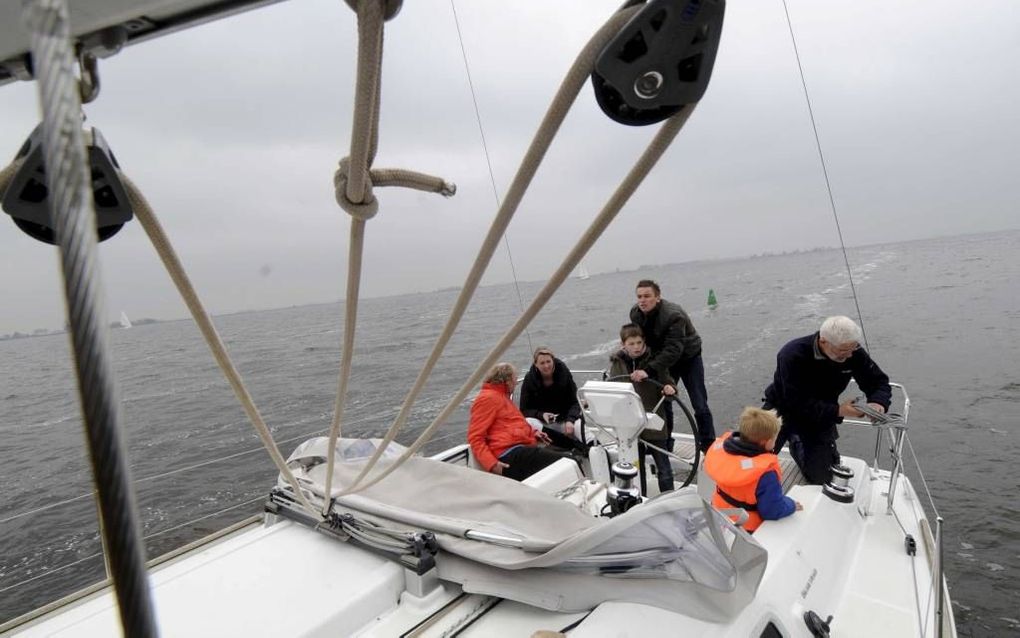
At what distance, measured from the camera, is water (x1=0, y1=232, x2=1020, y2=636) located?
5.63m

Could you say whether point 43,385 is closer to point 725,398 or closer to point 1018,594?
point 725,398

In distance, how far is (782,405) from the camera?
3117 mm

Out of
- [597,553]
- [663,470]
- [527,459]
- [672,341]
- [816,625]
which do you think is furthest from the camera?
[672,341]

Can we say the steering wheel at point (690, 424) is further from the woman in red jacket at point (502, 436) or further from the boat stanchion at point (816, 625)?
the boat stanchion at point (816, 625)

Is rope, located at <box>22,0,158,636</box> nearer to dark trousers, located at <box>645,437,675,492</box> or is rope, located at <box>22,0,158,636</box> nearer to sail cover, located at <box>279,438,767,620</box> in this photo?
sail cover, located at <box>279,438,767,620</box>

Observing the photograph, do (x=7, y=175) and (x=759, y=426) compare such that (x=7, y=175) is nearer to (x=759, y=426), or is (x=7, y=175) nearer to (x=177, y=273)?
(x=177, y=273)

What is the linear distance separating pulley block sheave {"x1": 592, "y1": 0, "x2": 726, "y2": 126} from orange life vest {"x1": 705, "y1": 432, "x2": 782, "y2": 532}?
1.83m

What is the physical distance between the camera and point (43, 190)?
832mm

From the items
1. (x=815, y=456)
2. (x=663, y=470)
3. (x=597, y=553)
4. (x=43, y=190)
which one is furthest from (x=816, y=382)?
(x=43, y=190)

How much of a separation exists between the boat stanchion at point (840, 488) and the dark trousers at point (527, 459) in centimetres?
141

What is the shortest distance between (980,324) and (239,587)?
22.4 metres

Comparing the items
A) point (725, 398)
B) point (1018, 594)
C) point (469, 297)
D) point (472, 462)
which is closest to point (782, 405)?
point (472, 462)

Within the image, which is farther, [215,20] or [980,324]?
[980,324]

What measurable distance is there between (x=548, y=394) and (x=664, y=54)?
3.64 m
